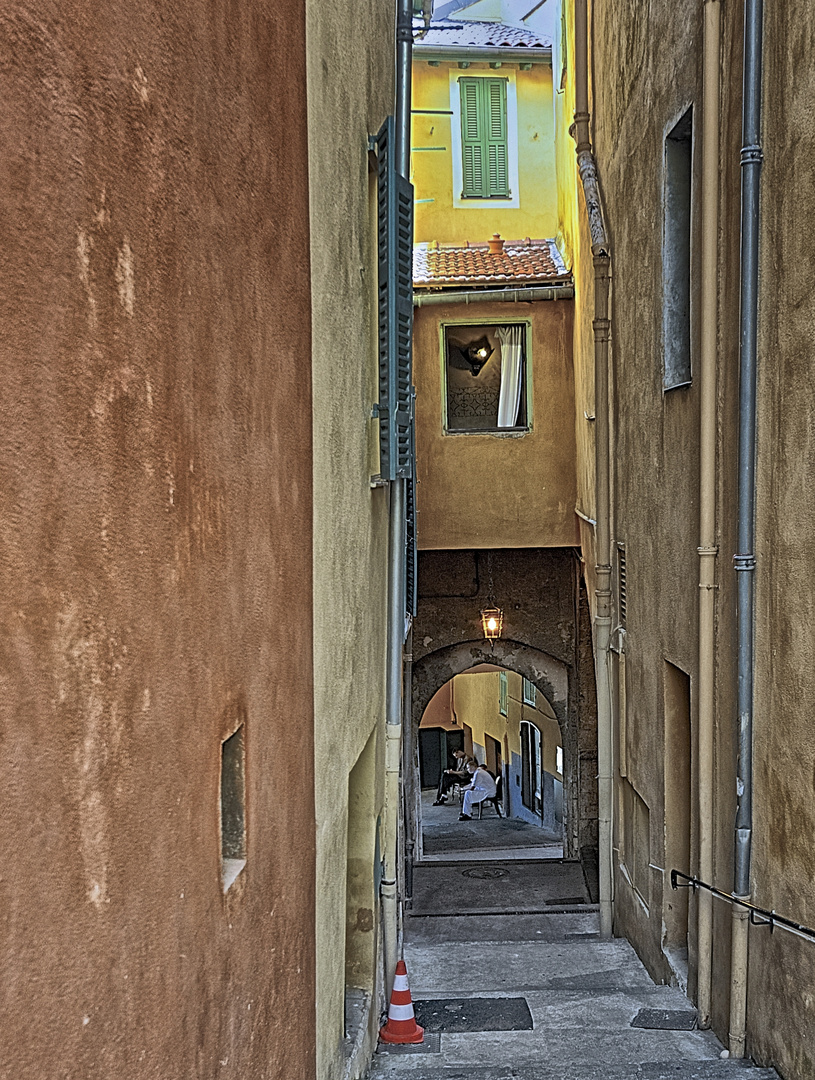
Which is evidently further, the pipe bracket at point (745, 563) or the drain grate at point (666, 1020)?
the drain grate at point (666, 1020)

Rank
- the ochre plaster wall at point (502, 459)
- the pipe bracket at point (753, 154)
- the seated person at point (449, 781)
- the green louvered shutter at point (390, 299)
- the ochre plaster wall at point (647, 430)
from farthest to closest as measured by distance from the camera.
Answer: the seated person at point (449, 781), the ochre plaster wall at point (502, 459), the ochre plaster wall at point (647, 430), the green louvered shutter at point (390, 299), the pipe bracket at point (753, 154)

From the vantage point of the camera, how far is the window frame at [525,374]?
13914 mm

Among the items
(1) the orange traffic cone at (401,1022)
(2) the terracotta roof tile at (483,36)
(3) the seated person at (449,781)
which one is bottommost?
(3) the seated person at (449,781)

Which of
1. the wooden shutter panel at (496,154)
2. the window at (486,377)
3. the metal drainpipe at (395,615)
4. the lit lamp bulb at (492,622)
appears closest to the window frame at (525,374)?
the window at (486,377)

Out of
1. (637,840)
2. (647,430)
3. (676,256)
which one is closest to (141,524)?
(676,256)

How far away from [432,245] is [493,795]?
558 inches

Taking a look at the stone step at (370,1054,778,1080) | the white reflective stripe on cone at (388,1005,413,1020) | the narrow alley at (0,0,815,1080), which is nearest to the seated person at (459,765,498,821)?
the narrow alley at (0,0,815,1080)

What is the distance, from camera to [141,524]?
7.38 feet

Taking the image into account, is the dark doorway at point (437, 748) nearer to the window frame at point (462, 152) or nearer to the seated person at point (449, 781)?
the seated person at point (449, 781)

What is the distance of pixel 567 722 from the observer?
652 inches

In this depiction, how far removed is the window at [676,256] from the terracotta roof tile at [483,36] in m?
9.99

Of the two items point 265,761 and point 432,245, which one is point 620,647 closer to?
point 265,761

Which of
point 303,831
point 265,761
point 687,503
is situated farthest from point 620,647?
point 265,761

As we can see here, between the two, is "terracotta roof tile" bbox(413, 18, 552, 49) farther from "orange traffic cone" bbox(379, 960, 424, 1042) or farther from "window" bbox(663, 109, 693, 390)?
"orange traffic cone" bbox(379, 960, 424, 1042)
